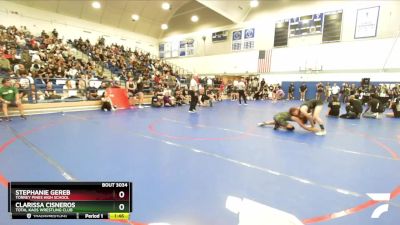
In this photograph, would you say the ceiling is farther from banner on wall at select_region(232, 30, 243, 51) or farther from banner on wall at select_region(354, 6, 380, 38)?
banner on wall at select_region(354, 6, 380, 38)

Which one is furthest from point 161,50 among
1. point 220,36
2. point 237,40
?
point 237,40

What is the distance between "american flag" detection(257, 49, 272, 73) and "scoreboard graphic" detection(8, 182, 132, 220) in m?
20.0

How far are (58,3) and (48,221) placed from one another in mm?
21213

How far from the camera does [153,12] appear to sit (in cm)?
2269

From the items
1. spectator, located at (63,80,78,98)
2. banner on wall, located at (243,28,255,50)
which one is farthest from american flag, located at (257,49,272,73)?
spectator, located at (63,80,78,98)

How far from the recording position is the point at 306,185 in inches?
107

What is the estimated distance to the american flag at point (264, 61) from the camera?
64.4ft

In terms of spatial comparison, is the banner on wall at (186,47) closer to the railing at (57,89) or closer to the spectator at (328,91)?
the spectator at (328,91)

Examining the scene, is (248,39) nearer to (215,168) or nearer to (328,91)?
(328,91)

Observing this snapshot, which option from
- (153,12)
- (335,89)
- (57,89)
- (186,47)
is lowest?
(57,89)

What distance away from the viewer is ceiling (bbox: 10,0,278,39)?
1844cm

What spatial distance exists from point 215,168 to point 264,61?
18.3 m

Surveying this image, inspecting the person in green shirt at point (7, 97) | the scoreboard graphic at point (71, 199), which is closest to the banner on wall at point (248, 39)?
the person in green shirt at point (7, 97)

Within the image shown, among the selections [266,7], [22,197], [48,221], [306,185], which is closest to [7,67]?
[48,221]
